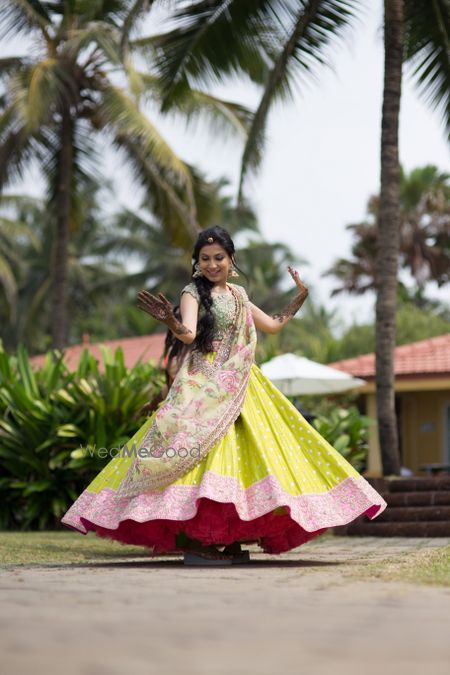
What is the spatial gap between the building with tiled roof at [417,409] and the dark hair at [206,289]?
15.7 meters

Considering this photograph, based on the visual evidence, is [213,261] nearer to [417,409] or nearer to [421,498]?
[421,498]

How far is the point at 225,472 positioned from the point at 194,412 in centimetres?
35

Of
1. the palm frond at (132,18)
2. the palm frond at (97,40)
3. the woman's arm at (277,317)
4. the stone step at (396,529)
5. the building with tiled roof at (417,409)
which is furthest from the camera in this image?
the building with tiled roof at (417,409)

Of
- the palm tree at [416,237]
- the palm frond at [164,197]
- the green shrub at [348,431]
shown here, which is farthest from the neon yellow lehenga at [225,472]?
the palm tree at [416,237]

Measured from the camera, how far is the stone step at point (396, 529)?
10.3 m

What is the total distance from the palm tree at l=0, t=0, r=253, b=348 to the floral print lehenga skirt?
531 inches

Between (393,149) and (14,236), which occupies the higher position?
(14,236)

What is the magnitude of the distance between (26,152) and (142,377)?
1061 cm

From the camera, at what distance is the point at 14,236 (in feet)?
131

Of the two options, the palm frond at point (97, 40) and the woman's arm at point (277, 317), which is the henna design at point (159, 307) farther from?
the palm frond at point (97, 40)

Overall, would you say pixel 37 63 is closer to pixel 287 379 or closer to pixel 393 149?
pixel 287 379

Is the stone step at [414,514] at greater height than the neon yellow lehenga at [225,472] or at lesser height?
lesser

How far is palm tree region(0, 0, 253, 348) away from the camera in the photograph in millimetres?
19547

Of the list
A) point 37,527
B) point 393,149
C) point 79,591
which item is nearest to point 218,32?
point 393,149
